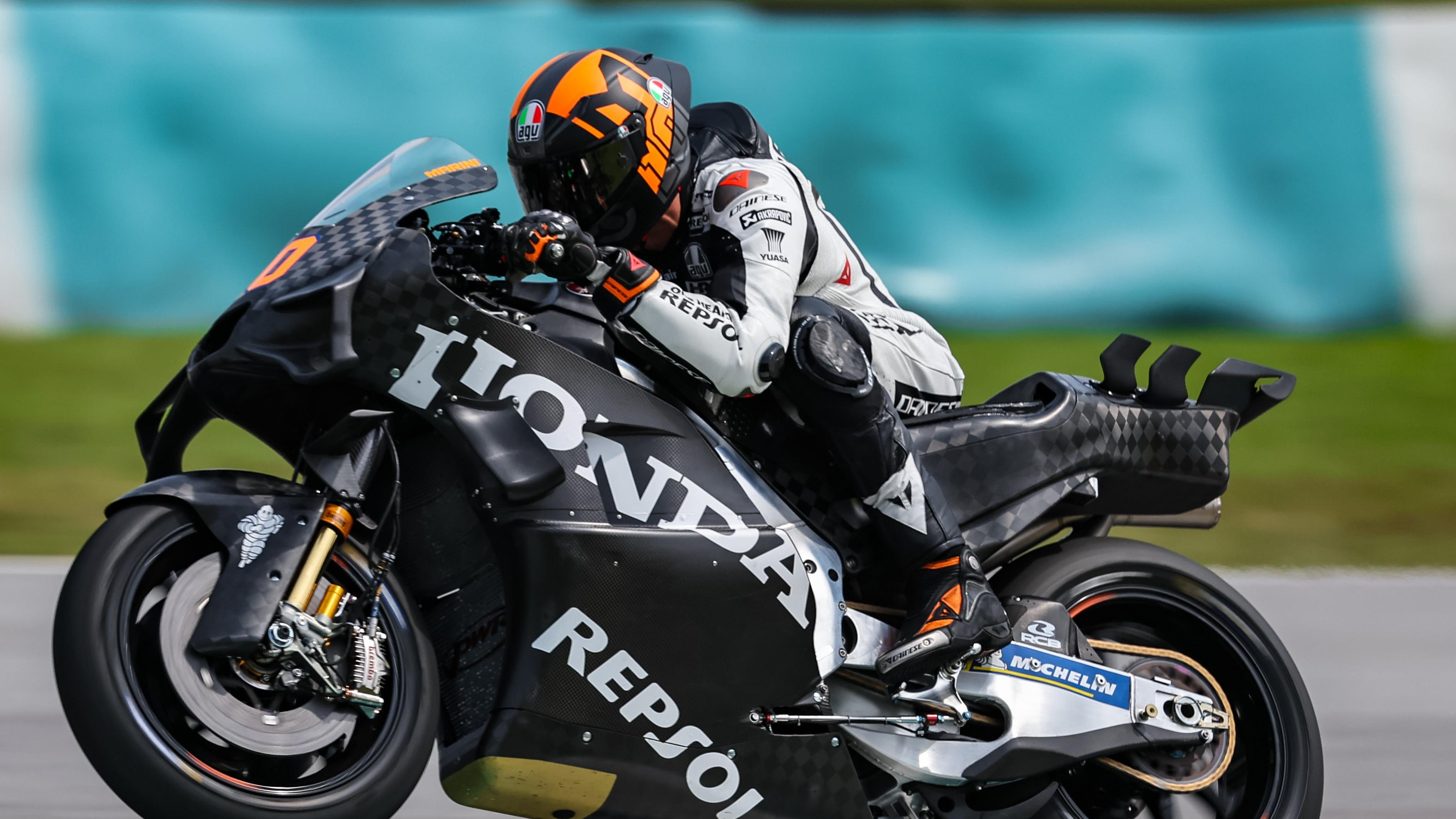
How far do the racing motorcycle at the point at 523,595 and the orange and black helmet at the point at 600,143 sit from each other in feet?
0.55

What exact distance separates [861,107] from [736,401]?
6430 mm

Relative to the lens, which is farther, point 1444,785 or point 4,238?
point 4,238

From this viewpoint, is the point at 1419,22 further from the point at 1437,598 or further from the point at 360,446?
the point at 360,446

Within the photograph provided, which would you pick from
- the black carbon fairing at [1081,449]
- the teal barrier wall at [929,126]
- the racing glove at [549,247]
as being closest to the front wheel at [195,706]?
the racing glove at [549,247]

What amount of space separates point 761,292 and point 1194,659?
141cm

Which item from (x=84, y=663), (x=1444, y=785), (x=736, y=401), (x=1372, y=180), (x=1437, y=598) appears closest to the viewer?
(x=84, y=663)

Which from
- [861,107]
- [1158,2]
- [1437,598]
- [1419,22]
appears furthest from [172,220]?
[1419,22]

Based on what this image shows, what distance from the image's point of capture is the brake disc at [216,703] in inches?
107

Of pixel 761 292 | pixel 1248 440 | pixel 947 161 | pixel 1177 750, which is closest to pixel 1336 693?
pixel 1177 750

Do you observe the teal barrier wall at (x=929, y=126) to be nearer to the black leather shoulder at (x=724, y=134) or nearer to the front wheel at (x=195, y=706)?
the black leather shoulder at (x=724, y=134)

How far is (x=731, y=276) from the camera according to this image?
3133mm

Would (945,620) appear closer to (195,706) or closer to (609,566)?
(609,566)

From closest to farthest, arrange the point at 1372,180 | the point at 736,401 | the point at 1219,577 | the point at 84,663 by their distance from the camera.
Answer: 1. the point at 84,663
2. the point at 736,401
3. the point at 1219,577
4. the point at 1372,180

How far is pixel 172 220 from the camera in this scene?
881 centimetres
